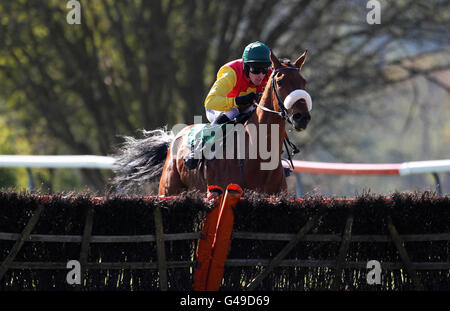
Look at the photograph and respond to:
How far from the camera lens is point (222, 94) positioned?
233 inches

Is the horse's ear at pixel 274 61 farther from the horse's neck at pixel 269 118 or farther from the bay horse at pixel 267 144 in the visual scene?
the horse's neck at pixel 269 118

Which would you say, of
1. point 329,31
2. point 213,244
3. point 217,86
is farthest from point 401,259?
point 329,31

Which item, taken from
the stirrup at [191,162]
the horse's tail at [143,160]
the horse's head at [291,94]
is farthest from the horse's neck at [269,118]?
the horse's tail at [143,160]

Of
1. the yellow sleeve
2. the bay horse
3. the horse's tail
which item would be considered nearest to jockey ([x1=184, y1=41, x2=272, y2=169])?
the yellow sleeve

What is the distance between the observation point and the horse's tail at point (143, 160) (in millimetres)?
7285

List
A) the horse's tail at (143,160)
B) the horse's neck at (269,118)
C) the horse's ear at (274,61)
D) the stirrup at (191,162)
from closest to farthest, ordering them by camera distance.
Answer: the horse's ear at (274,61), the horse's neck at (269,118), the stirrup at (191,162), the horse's tail at (143,160)

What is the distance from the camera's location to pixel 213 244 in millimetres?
4910

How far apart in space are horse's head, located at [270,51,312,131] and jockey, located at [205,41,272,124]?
301 millimetres

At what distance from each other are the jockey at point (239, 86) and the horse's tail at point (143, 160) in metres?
1.10

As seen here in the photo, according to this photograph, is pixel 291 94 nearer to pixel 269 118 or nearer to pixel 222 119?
pixel 269 118

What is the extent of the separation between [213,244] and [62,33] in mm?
11957

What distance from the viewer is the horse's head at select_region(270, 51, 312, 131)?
17.1 ft
